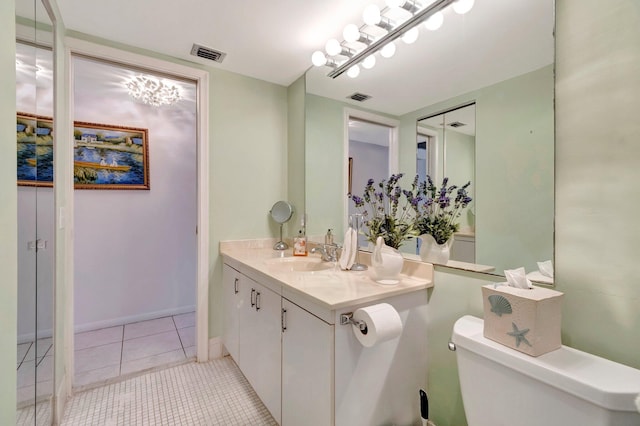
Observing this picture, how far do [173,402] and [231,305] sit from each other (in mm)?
624

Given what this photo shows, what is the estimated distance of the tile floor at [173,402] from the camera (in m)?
1.53

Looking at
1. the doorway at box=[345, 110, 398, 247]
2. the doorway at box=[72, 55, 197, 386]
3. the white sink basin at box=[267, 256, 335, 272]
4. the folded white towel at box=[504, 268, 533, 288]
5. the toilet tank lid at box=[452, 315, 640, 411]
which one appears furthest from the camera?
the doorway at box=[72, 55, 197, 386]

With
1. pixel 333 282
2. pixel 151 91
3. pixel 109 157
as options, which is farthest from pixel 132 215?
pixel 333 282

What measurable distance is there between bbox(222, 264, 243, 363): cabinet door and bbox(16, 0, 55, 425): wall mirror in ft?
3.02

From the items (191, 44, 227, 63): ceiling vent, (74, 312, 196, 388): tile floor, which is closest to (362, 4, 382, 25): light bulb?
(191, 44, 227, 63): ceiling vent

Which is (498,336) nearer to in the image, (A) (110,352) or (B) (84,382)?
(B) (84,382)

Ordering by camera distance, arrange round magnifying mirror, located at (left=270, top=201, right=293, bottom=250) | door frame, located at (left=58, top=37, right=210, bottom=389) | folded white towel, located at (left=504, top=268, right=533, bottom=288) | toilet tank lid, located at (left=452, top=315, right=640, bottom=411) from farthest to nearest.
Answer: round magnifying mirror, located at (left=270, top=201, right=293, bottom=250) < door frame, located at (left=58, top=37, right=210, bottom=389) < folded white towel, located at (left=504, top=268, right=533, bottom=288) < toilet tank lid, located at (left=452, top=315, right=640, bottom=411)

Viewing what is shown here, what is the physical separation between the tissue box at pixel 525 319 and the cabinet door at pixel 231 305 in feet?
4.64

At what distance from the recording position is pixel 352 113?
1.90m

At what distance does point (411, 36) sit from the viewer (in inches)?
57.5

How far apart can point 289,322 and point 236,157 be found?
146 cm

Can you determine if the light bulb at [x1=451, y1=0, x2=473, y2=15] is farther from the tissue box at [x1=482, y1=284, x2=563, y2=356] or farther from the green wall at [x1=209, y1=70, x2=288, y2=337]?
the green wall at [x1=209, y1=70, x2=288, y2=337]

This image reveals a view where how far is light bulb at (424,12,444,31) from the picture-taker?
132 centimetres

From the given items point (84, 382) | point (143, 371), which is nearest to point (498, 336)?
point (143, 371)
